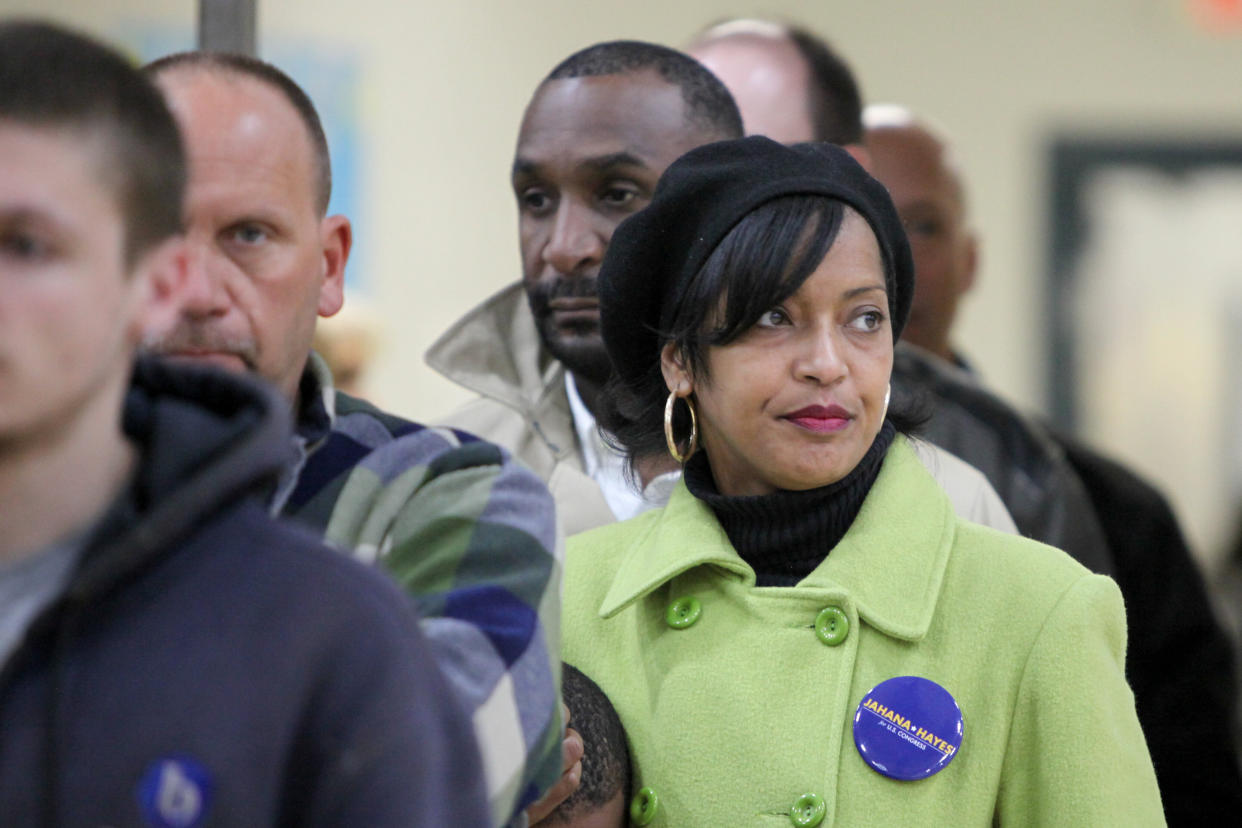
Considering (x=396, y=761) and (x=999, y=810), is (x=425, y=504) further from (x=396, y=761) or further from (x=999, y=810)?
(x=999, y=810)

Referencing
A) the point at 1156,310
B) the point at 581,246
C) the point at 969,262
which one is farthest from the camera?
the point at 1156,310

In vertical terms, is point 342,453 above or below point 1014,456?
above

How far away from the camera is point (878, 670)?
1.57 meters

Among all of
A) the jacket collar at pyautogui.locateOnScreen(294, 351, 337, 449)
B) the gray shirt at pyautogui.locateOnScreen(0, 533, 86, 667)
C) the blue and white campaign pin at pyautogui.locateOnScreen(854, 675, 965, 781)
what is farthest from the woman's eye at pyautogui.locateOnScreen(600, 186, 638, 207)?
the gray shirt at pyautogui.locateOnScreen(0, 533, 86, 667)

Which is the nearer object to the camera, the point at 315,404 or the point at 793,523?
the point at 315,404

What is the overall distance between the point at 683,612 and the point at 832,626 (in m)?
0.17

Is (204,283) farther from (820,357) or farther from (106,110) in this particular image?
(820,357)

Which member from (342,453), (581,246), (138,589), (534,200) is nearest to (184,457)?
(138,589)

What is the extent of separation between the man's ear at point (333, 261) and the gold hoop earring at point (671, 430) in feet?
1.24

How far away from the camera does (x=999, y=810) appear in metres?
1.53

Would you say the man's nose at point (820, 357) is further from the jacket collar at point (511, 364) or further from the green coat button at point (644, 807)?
the jacket collar at point (511, 364)

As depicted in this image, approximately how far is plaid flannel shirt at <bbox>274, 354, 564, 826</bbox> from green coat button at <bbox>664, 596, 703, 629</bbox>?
1.06 feet

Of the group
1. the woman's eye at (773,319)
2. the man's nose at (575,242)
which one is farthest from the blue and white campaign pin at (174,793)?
the man's nose at (575,242)

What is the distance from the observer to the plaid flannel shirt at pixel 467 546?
1.22 m
